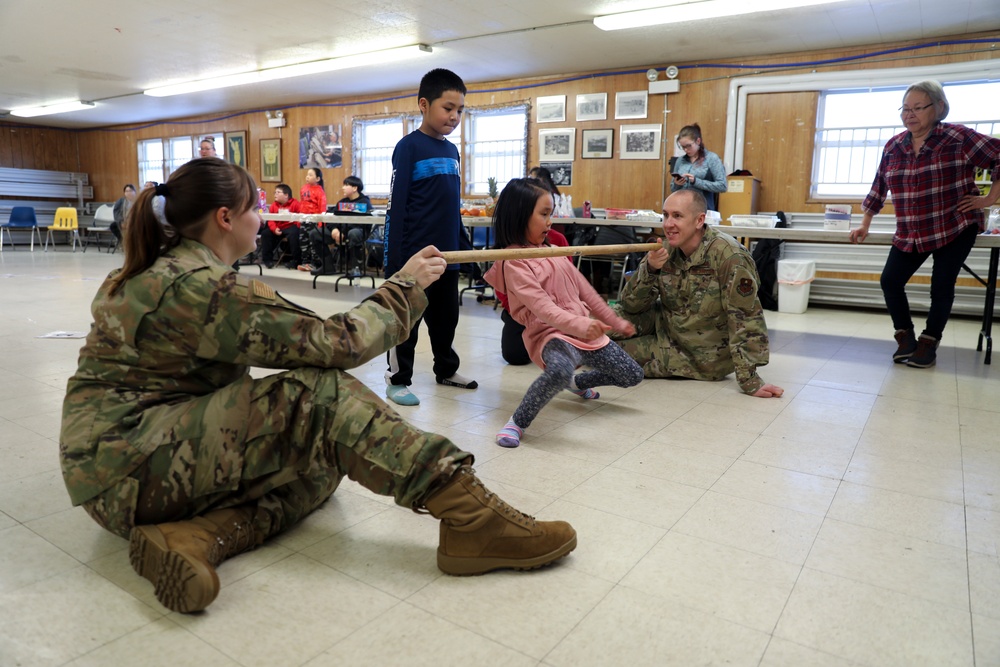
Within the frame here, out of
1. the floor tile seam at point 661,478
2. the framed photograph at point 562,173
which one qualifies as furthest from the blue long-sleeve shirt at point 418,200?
the framed photograph at point 562,173

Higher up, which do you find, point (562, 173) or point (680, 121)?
point (680, 121)

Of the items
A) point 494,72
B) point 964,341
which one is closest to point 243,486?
point 964,341

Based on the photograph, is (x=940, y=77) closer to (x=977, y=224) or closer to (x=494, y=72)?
(x=977, y=224)

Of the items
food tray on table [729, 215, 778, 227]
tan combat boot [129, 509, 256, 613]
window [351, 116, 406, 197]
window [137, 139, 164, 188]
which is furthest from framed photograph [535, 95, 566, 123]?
window [137, 139, 164, 188]

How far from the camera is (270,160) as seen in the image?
37.9 feet

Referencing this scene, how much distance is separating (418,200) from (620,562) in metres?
1.86

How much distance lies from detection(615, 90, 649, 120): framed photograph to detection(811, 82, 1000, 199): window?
1940 mm

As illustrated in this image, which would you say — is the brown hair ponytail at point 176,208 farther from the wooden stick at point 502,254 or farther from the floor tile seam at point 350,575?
the floor tile seam at point 350,575

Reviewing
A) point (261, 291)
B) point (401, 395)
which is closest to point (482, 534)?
point (261, 291)

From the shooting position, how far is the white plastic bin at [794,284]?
616 centimetres

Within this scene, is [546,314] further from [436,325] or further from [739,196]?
[739,196]

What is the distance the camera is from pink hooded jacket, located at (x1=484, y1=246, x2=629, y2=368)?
2.43m

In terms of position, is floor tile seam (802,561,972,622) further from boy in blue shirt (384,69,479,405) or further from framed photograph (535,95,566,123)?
framed photograph (535,95,566,123)

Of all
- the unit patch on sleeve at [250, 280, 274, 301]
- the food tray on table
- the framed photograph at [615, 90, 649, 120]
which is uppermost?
the framed photograph at [615, 90, 649, 120]
